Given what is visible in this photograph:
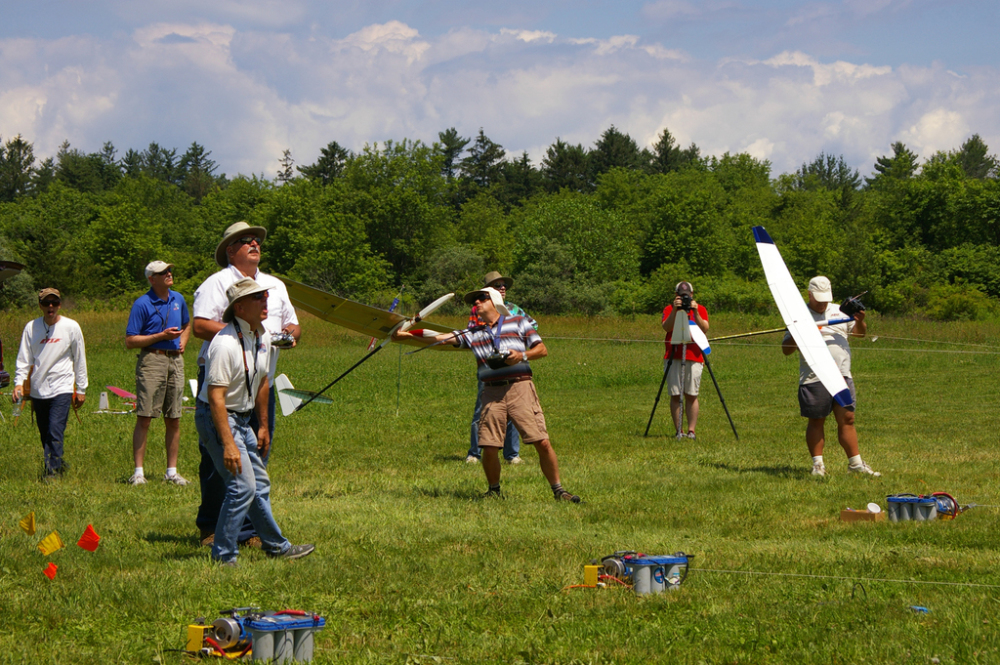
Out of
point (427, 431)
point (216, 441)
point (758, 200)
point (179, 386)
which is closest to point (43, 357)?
point (179, 386)

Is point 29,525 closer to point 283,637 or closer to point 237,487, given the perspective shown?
point 237,487

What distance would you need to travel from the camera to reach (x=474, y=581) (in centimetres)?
546

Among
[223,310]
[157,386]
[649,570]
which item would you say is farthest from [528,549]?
[157,386]

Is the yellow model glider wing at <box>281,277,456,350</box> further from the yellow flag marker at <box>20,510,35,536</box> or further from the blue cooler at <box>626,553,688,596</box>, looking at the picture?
the blue cooler at <box>626,553,688,596</box>

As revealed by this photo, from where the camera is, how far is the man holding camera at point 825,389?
30.2 ft

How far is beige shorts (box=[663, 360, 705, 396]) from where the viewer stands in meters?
12.3

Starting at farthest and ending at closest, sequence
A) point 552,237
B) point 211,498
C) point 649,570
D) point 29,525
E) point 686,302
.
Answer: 1. point 552,237
2. point 686,302
3. point 211,498
4. point 29,525
5. point 649,570

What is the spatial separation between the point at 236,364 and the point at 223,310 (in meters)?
0.74

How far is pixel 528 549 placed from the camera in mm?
6172

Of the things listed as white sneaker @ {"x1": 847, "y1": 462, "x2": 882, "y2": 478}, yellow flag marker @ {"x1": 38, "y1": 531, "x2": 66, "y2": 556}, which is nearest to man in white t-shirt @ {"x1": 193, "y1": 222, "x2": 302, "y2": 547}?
yellow flag marker @ {"x1": 38, "y1": 531, "x2": 66, "y2": 556}

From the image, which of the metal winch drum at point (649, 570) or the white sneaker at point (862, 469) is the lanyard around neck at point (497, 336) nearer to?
the metal winch drum at point (649, 570)

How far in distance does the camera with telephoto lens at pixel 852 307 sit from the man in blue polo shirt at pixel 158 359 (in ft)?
21.4

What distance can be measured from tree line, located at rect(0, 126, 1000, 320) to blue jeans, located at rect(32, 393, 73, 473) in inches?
1471

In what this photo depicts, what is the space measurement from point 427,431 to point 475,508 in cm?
551
